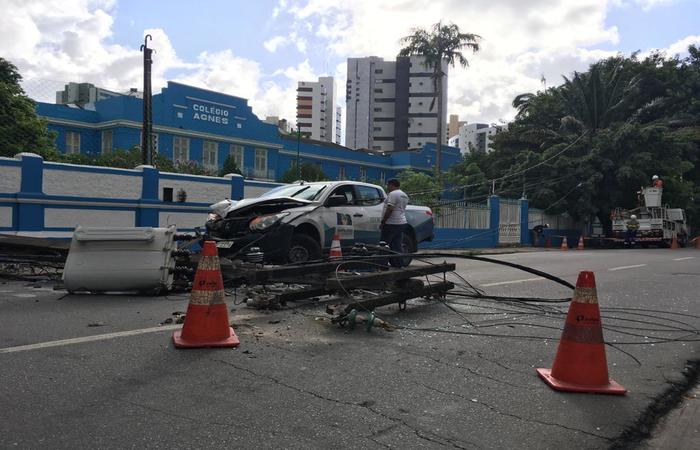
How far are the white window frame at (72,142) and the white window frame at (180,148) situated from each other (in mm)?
6011

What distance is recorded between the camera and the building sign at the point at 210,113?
3922cm

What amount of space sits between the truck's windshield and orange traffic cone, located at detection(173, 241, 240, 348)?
5238 mm

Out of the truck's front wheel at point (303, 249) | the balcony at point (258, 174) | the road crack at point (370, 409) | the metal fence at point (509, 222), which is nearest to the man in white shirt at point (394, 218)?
the truck's front wheel at point (303, 249)

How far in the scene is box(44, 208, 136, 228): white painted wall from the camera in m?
14.1

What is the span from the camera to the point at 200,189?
1677 cm

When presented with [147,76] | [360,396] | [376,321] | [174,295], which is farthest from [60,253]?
[147,76]

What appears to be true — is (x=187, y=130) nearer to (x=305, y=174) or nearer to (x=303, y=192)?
(x=305, y=174)

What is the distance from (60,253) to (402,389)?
7695 millimetres

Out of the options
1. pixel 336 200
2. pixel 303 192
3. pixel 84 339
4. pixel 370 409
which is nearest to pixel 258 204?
pixel 303 192

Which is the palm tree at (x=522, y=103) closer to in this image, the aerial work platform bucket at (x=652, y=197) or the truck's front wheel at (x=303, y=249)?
the aerial work platform bucket at (x=652, y=197)

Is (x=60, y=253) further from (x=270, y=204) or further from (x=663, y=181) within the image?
(x=663, y=181)

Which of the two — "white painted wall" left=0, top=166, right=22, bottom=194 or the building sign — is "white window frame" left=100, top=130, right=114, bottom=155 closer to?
the building sign

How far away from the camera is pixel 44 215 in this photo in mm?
13945

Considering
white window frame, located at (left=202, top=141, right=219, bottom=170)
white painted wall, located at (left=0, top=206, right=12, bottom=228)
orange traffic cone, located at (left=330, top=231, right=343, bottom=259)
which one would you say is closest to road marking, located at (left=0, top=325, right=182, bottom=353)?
orange traffic cone, located at (left=330, top=231, right=343, bottom=259)
